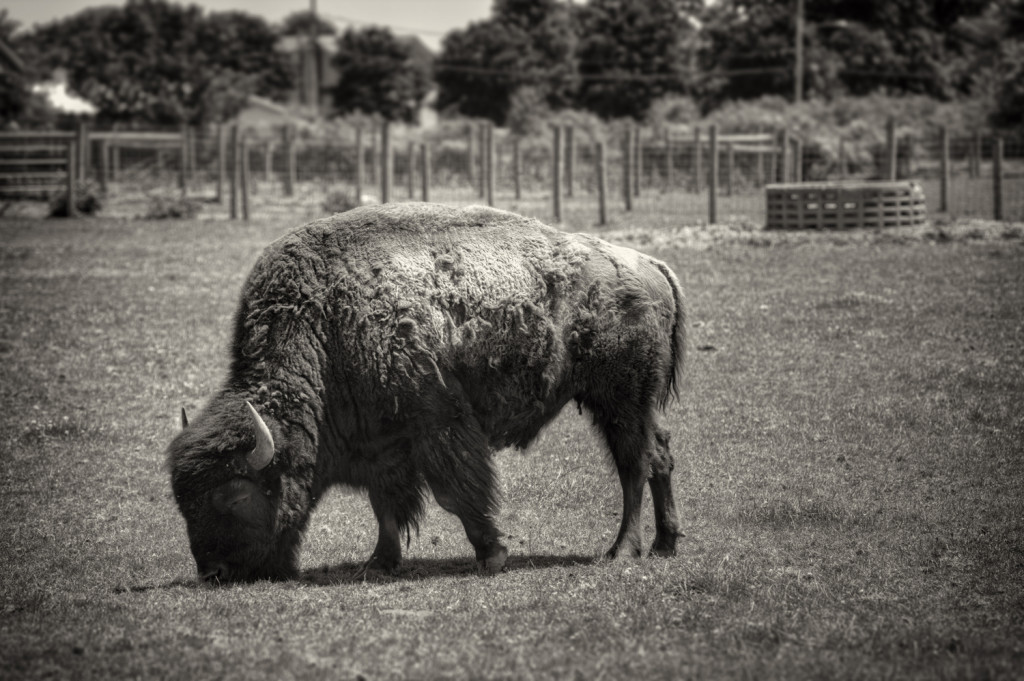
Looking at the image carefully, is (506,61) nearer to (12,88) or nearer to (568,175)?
(12,88)

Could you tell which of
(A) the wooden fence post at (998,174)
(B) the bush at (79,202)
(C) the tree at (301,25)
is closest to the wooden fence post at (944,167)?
(A) the wooden fence post at (998,174)

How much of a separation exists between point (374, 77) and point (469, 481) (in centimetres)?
9863

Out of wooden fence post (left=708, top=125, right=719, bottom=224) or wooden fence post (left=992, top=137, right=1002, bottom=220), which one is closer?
wooden fence post (left=992, top=137, right=1002, bottom=220)

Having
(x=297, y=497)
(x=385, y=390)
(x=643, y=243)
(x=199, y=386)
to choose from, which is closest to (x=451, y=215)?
(x=385, y=390)

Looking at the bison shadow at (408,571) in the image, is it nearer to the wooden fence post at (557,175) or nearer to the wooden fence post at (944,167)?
the wooden fence post at (557,175)

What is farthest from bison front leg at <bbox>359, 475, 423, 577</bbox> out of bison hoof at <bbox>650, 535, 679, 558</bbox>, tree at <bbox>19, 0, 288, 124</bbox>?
tree at <bbox>19, 0, 288, 124</bbox>

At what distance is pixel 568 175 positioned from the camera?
32.6 m

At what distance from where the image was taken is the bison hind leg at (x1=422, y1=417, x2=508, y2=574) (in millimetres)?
8008

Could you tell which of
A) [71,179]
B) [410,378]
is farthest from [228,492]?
[71,179]

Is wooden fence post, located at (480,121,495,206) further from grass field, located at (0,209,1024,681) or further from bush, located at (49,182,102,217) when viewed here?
grass field, located at (0,209,1024,681)

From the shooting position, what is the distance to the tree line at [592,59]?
3253 inches

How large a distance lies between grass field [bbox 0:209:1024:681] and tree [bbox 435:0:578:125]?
260ft

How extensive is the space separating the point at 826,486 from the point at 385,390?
417 cm

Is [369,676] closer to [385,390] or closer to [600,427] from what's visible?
[385,390]
